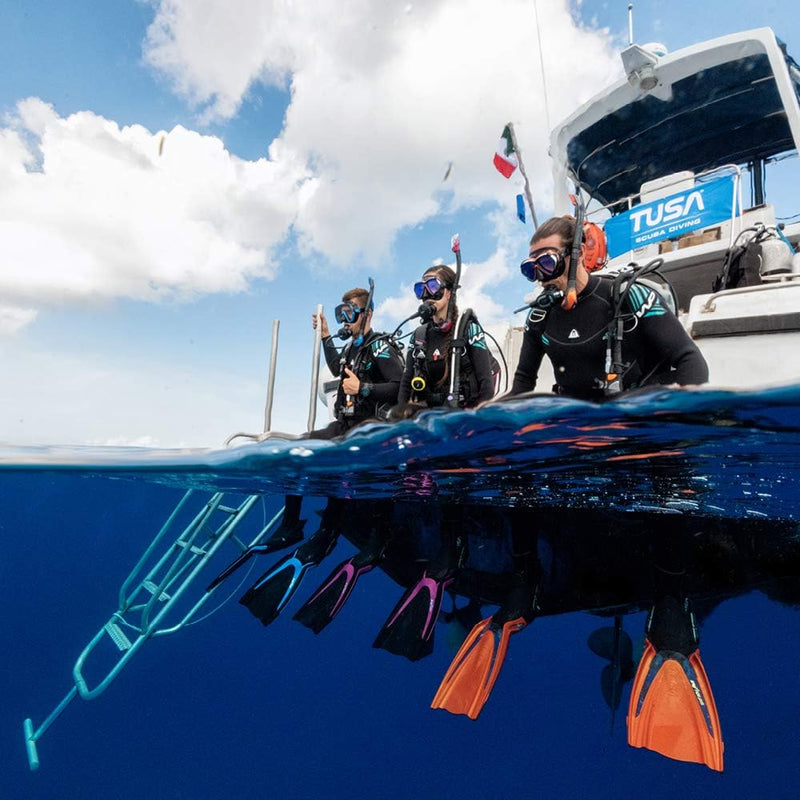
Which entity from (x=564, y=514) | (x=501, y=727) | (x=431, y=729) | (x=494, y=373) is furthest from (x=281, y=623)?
(x=494, y=373)

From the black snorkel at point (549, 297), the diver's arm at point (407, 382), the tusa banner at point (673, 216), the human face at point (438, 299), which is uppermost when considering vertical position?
the tusa banner at point (673, 216)

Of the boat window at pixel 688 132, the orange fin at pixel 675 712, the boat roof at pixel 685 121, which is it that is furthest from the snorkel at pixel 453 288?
the boat window at pixel 688 132

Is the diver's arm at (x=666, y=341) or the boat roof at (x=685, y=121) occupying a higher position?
the boat roof at (x=685, y=121)

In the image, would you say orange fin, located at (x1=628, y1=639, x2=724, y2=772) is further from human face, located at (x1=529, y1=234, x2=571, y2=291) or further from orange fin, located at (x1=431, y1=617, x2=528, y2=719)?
human face, located at (x1=529, y1=234, x2=571, y2=291)

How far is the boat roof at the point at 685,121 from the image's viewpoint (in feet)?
33.8

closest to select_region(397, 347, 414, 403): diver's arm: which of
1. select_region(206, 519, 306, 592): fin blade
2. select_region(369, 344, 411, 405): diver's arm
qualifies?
select_region(369, 344, 411, 405): diver's arm

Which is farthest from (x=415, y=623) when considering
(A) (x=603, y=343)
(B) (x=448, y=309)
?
(B) (x=448, y=309)

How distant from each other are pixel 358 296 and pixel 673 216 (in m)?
5.41

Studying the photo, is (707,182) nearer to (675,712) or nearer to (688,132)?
(688,132)

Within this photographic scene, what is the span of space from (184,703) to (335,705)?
10753mm

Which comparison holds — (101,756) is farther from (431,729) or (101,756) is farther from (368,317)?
(368,317)

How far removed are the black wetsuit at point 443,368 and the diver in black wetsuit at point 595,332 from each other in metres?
0.52

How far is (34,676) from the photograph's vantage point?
30141 millimetres

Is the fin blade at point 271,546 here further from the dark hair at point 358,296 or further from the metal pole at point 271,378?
the dark hair at point 358,296
